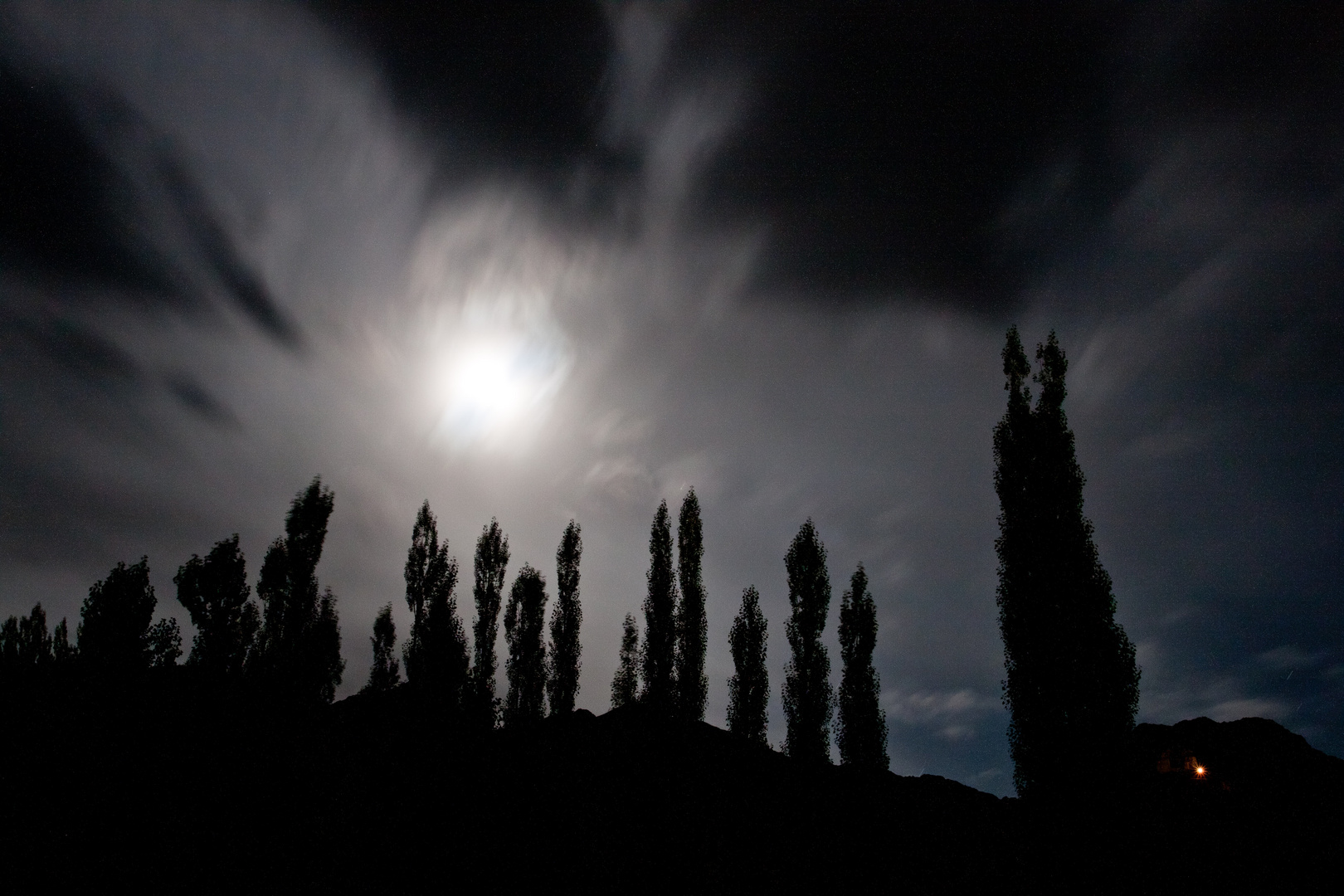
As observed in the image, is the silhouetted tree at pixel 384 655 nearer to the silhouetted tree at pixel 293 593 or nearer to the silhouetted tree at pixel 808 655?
the silhouetted tree at pixel 293 593

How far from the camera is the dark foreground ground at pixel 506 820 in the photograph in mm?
19297

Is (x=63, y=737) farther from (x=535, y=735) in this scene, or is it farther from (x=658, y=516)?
(x=658, y=516)

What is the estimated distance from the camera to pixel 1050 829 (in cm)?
2373

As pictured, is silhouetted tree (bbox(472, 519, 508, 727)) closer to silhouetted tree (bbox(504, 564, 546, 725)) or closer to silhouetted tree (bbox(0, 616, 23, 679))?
silhouetted tree (bbox(504, 564, 546, 725))

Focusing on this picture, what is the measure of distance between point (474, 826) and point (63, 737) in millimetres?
14307

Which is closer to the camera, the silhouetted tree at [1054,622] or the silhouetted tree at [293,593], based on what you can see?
the silhouetted tree at [1054,622]

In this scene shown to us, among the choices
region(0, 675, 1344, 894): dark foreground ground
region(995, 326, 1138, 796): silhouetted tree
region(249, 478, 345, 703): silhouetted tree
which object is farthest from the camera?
region(249, 478, 345, 703): silhouetted tree

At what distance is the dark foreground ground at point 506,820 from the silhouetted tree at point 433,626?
10.6 metres

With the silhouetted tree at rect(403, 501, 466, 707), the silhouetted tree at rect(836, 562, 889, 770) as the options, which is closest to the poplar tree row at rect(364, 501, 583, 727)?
the silhouetted tree at rect(403, 501, 466, 707)

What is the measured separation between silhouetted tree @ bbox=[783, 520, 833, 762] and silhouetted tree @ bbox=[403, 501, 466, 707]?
2124cm

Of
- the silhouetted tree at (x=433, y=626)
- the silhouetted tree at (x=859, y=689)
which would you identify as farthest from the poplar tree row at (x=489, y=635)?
the silhouetted tree at (x=859, y=689)

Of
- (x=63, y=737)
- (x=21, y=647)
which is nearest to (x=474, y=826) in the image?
(x=63, y=737)

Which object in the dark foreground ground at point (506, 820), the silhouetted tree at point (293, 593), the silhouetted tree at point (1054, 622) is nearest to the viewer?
the dark foreground ground at point (506, 820)

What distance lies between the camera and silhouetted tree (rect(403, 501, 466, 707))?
4100 centimetres
